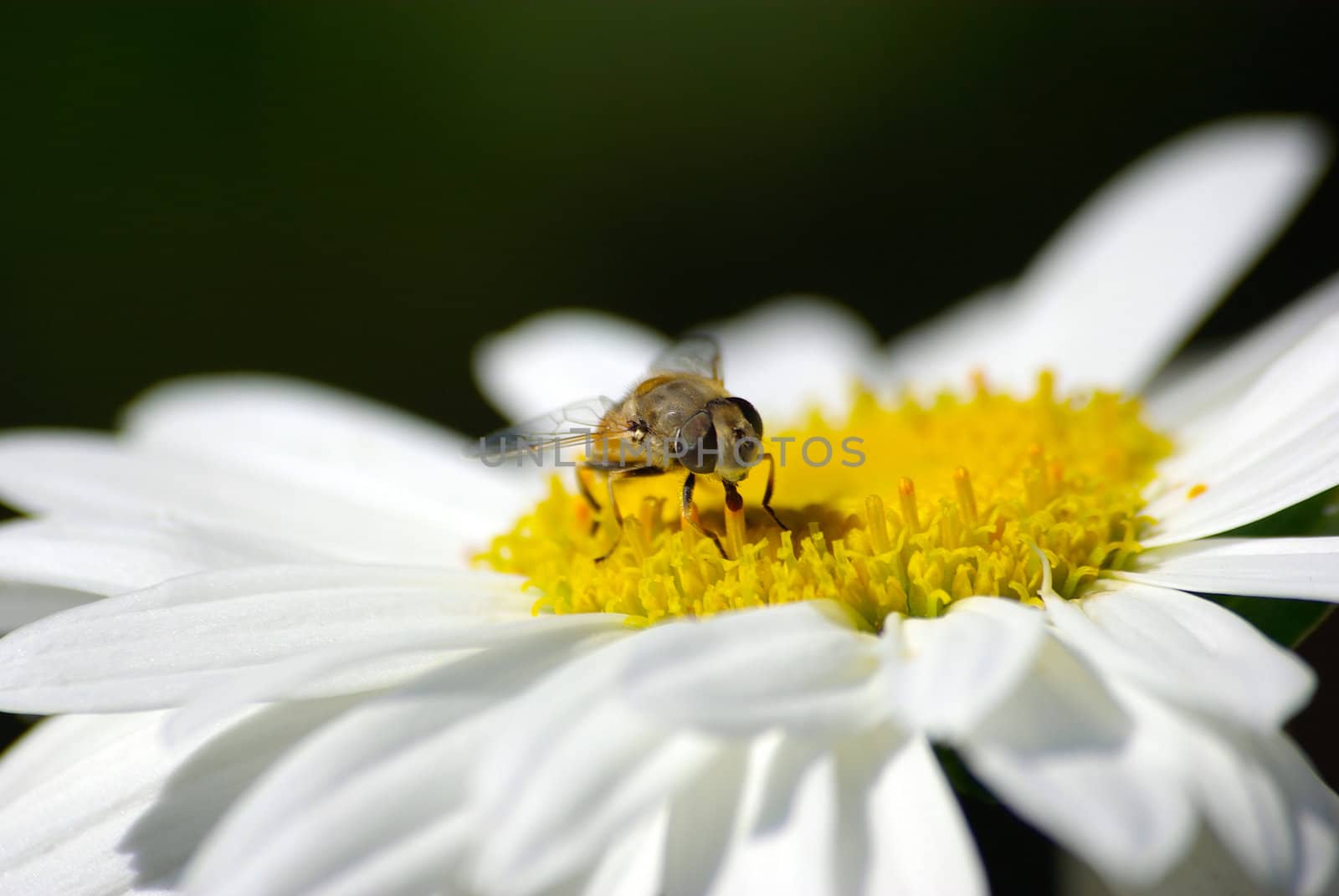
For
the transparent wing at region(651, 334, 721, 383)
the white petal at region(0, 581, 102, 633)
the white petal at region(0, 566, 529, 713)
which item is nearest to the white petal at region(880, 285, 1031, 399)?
the transparent wing at region(651, 334, 721, 383)

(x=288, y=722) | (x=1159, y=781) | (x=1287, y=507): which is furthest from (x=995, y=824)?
(x=288, y=722)

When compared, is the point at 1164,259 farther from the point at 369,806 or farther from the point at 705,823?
the point at 369,806

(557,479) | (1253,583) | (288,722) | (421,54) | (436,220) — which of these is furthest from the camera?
(436,220)

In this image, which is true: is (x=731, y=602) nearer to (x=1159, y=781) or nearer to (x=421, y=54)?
(x=1159, y=781)

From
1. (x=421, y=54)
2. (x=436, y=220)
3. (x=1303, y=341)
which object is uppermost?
(x=421, y=54)

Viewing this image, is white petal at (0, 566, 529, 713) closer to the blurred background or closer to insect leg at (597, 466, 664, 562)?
insect leg at (597, 466, 664, 562)

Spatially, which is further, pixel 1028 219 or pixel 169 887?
pixel 1028 219
